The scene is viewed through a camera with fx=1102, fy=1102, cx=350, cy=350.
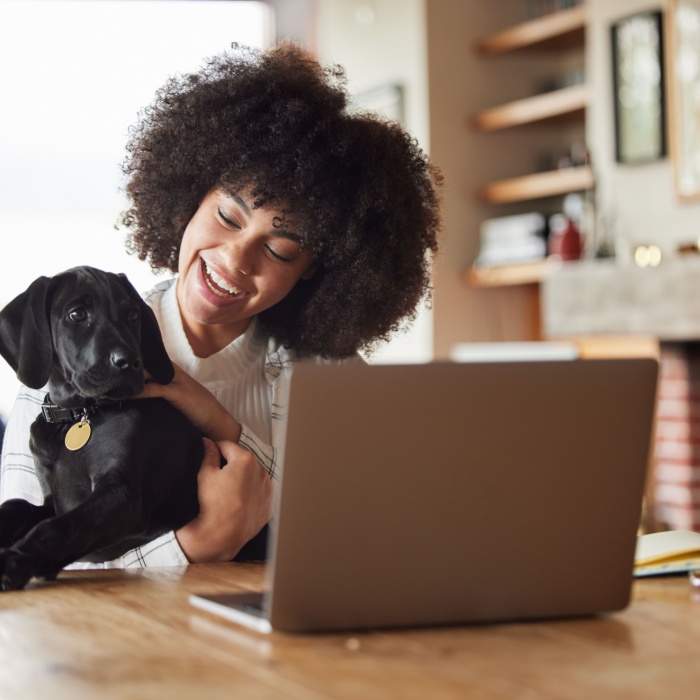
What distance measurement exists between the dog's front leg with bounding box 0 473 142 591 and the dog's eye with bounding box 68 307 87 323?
0.19 m

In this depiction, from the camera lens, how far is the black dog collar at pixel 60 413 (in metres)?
1.33

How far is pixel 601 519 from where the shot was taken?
98 cm

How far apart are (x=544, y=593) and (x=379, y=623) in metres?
0.15

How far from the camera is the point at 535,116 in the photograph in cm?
537

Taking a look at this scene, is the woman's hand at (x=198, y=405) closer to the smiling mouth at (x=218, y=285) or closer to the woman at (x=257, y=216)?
the woman at (x=257, y=216)

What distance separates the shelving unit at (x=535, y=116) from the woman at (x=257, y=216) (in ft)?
12.1

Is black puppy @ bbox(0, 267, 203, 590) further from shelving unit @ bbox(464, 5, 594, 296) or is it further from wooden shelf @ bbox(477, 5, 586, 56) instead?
wooden shelf @ bbox(477, 5, 586, 56)

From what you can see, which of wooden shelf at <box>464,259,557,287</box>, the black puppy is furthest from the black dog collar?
wooden shelf at <box>464,259,557,287</box>

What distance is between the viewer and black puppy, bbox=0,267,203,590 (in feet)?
4.28

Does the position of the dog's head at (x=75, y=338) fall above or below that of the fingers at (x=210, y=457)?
above

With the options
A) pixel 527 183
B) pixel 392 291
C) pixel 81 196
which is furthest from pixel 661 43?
pixel 392 291

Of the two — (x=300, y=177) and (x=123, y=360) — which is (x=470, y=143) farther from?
(x=123, y=360)

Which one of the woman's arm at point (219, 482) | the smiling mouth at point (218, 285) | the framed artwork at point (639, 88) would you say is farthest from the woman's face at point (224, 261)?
the framed artwork at point (639, 88)

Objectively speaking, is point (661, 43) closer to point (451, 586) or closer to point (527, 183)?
point (527, 183)
